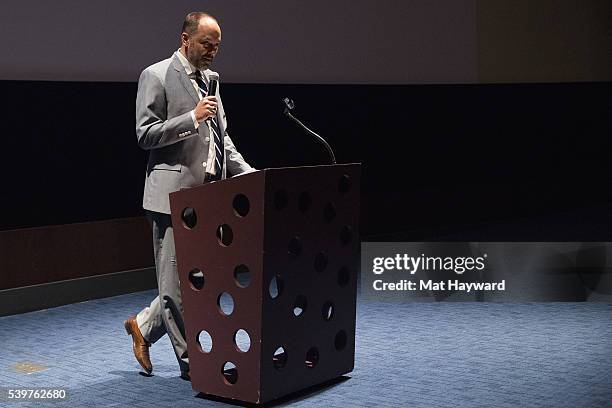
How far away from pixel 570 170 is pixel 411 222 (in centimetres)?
201

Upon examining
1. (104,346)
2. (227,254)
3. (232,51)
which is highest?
(232,51)

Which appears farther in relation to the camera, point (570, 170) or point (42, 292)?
point (570, 170)

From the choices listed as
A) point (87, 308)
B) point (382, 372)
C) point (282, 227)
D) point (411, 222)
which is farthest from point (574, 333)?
point (411, 222)

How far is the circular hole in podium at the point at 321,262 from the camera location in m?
3.76

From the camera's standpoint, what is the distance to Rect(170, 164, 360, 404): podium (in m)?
3.47

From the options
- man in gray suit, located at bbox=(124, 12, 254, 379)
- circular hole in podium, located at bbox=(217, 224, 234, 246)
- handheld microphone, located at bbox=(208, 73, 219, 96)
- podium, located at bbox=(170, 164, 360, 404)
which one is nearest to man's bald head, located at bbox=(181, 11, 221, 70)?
man in gray suit, located at bbox=(124, 12, 254, 379)

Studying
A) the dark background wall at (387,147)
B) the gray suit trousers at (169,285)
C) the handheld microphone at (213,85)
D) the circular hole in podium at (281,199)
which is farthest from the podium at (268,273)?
the dark background wall at (387,147)

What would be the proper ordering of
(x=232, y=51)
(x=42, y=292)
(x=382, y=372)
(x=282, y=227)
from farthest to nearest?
(x=232, y=51), (x=42, y=292), (x=382, y=372), (x=282, y=227)

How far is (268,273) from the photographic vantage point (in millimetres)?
3475

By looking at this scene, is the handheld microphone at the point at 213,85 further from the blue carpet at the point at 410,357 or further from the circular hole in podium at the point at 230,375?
the blue carpet at the point at 410,357

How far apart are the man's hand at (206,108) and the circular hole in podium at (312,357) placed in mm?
930

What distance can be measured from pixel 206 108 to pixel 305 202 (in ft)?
1.59

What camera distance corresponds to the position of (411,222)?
8219mm

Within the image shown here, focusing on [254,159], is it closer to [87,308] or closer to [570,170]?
[87,308]
